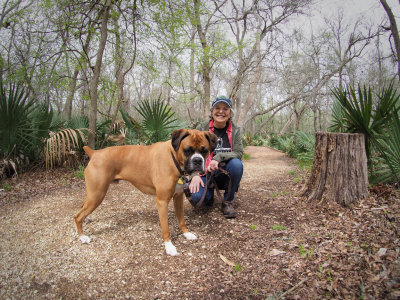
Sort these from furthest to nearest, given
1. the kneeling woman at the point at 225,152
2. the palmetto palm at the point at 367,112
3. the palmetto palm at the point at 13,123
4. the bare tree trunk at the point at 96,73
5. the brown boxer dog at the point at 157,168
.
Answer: the bare tree trunk at the point at 96,73, the palmetto palm at the point at 13,123, the kneeling woman at the point at 225,152, the palmetto palm at the point at 367,112, the brown boxer dog at the point at 157,168

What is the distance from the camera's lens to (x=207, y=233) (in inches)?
127

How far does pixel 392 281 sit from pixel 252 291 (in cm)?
103

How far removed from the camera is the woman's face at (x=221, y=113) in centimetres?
365

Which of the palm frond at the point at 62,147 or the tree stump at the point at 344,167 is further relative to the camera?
the palm frond at the point at 62,147

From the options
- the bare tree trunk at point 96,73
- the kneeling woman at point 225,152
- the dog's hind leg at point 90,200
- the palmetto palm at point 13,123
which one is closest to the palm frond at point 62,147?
the bare tree trunk at point 96,73

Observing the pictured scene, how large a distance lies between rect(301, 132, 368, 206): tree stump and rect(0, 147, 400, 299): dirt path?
0.22 meters

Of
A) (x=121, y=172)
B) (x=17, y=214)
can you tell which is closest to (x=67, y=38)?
(x=17, y=214)

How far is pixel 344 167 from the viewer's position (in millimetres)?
3254

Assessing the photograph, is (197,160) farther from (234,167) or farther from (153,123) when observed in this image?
(153,123)

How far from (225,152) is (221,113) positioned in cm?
62

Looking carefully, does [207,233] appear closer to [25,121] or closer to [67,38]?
[25,121]

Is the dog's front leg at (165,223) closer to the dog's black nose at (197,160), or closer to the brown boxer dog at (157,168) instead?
the brown boxer dog at (157,168)

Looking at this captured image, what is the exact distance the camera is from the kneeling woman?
11.9 ft

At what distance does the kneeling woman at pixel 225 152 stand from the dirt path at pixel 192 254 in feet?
0.95
